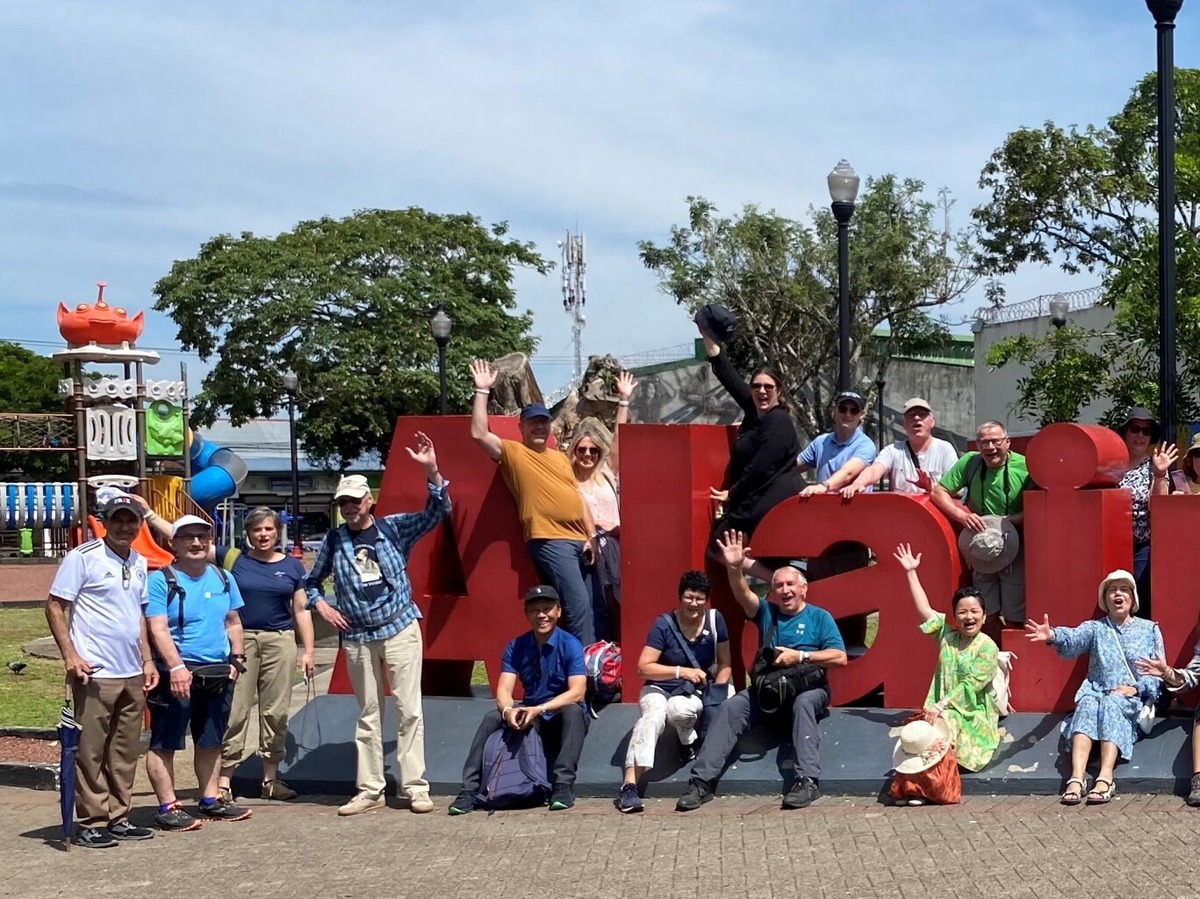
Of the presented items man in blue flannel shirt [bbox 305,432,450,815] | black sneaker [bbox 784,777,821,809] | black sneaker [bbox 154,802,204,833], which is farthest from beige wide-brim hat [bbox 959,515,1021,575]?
black sneaker [bbox 154,802,204,833]

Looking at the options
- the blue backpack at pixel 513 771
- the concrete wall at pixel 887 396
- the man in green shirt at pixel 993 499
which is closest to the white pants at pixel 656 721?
the blue backpack at pixel 513 771

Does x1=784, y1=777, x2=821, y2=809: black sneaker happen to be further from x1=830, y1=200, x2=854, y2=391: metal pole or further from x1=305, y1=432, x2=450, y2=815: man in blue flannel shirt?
x1=830, y1=200, x2=854, y2=391: metal pole

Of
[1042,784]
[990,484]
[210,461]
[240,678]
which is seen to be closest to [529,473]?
[240,678]

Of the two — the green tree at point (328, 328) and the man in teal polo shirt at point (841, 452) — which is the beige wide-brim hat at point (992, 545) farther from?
the green tree at point (328, 328)

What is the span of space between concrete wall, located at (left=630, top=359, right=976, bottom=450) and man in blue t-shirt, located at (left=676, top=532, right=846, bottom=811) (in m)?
34.6

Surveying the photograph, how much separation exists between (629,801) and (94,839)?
9.03ft

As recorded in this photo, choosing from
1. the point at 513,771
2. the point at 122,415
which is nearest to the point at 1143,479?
the point at 513,771

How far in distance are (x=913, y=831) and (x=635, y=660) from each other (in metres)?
2.31

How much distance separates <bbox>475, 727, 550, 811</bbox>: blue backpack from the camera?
24.8 feet

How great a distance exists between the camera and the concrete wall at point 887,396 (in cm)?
4397

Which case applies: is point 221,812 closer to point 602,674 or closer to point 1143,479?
point 602,674

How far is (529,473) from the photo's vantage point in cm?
836

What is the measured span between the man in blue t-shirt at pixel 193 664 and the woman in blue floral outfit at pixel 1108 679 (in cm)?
440

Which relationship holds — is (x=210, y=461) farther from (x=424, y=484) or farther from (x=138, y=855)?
(x=138, y=855)
